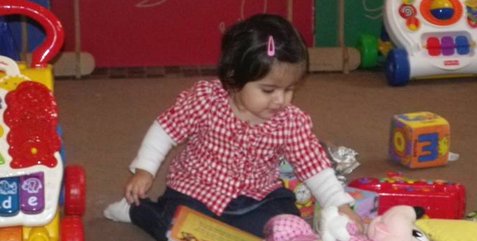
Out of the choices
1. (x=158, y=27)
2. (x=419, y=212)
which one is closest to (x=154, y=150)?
(x=419, y=212)

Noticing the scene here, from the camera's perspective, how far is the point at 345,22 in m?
2.91

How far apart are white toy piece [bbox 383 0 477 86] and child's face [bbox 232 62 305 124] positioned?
4.07 feet

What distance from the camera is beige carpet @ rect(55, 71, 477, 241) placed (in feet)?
6.02

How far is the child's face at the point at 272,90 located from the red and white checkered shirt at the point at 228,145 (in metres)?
0.06

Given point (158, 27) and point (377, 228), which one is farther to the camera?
point (158, 27)

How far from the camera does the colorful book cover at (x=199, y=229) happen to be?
1446 millimetres

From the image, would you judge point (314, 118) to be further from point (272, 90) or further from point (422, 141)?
point (272, 90)

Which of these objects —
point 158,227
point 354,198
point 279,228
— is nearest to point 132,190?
point 158,227

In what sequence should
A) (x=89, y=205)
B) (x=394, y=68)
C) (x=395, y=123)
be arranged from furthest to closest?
(x=394, y=68) < (x=395, y=123) < (x=89, y=205)

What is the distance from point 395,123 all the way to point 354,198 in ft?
1.46

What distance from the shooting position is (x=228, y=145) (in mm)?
1515

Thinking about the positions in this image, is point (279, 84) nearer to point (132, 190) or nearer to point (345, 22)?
point (132, 190)

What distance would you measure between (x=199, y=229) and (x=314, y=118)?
889 millimetres

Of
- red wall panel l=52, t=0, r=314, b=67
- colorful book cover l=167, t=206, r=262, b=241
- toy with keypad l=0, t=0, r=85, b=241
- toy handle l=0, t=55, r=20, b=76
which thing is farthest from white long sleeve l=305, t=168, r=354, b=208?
red wall panel l=52, t=0, r=314, b=67
